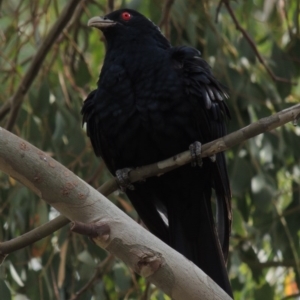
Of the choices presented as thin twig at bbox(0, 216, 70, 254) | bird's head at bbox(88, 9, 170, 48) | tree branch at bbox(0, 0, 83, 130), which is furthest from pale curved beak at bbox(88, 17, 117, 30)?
thin twig at bbox(0, 216, 70, 254)

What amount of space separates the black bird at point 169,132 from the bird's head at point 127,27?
12 centimetres

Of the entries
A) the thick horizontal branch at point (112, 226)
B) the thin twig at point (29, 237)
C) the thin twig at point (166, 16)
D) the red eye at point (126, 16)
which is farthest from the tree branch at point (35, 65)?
the thick horizontal branch at point (112, 226)

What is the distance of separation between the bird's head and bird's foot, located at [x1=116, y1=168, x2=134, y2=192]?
726 mm

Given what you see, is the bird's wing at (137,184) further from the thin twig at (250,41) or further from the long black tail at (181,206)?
the thin twig at (250,41)

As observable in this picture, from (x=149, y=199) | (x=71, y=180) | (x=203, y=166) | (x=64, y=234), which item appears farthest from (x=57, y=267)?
(x=71, y=180)

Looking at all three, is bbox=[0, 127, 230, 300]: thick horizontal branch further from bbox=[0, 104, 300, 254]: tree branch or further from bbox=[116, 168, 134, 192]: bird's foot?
bbox=[116, 168, 134, 192]: bird's foot

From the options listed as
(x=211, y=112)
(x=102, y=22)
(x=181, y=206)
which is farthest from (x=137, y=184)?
(x=102, y=22)

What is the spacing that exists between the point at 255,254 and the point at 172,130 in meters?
1.08

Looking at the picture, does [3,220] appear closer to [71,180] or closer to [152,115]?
[152,115]

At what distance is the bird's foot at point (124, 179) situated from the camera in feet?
10.4

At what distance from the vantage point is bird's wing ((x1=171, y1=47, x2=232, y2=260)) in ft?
10.7

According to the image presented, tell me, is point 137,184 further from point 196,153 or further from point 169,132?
point 196,153

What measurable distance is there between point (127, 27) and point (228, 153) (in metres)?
0.96

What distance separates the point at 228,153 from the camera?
4262 millimetres
